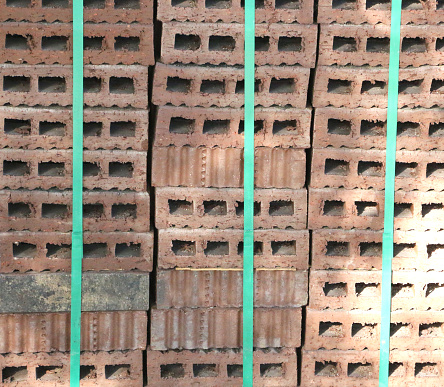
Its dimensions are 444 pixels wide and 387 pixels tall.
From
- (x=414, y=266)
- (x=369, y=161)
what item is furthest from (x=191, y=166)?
(x=414, y=266)

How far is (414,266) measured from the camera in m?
4.39

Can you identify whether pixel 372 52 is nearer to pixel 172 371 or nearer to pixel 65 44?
pixel 65 44

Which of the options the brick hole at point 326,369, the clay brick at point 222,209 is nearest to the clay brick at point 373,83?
the clay brick at point 222,209

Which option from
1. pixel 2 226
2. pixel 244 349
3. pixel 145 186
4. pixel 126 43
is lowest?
pixel 244 349

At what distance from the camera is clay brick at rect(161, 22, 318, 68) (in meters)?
4.13

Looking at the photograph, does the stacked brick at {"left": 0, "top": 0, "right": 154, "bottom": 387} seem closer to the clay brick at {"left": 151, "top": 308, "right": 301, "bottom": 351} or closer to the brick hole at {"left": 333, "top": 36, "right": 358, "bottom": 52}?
the clay brick at {"left": 151, "top": 308, "right": 301, "bottom": 351}

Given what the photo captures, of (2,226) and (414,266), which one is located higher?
(2,226)

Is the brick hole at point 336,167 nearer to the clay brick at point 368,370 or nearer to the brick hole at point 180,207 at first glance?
the brick hole at point 180,207

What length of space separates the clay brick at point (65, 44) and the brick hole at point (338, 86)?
135 cm

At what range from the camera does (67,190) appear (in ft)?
13.7

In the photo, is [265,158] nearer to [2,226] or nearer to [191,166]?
[191,166]

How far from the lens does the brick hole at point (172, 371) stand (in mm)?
4422

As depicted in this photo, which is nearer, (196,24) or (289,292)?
(196,24)

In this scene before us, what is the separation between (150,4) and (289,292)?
2365mm
